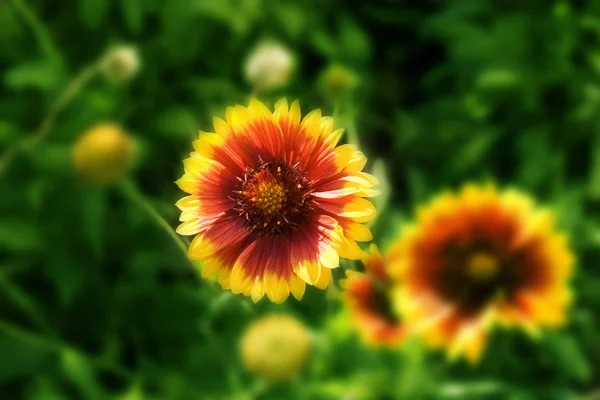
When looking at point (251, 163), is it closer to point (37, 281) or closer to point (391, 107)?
point (37, 281)

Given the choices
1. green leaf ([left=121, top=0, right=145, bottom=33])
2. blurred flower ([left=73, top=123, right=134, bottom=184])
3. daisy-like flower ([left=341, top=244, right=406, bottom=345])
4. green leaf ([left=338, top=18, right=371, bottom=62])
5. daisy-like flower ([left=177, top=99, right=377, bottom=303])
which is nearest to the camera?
daisy-like flower ([left=177, top=99, right=377, bottom=303])

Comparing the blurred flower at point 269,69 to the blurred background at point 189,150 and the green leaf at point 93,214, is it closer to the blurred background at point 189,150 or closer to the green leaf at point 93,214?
the blurred background at point 189,150

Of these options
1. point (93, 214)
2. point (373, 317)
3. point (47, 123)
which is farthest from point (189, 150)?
point (373, 317)

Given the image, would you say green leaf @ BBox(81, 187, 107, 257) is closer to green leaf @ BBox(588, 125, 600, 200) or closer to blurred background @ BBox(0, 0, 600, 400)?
blurred background @ BBox(0, 0, 600, 400)

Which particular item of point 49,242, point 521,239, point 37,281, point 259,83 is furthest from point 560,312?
point 37,281

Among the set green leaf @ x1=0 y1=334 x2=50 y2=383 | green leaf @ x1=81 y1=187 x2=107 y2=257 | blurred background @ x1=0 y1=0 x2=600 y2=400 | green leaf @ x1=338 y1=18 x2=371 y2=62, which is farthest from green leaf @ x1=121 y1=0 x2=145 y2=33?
green leaf @ x1=0 y1=334 x2=50 y2=383

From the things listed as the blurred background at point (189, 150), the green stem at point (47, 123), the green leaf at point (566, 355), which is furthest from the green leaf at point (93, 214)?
the green leaf at point (566, 355)
